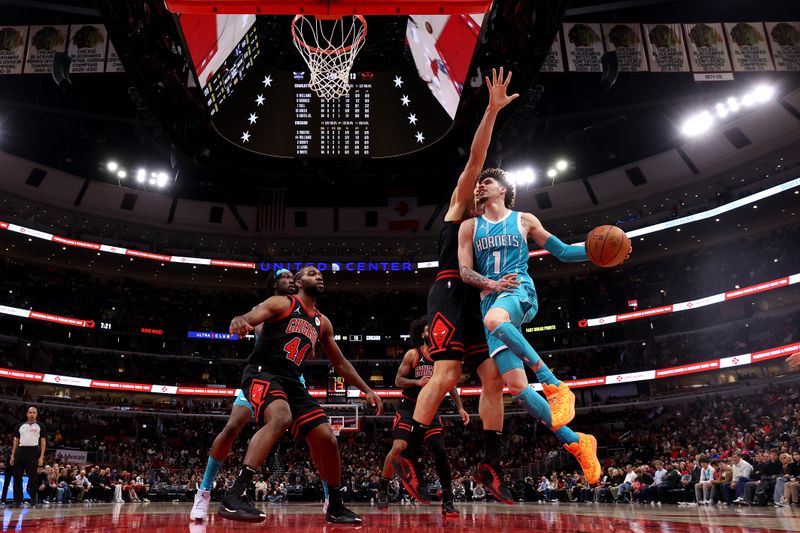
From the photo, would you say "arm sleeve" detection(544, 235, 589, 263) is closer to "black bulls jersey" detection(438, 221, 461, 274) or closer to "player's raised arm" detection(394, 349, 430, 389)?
"black bulls jersey" detection(438, 221, 461, 274)

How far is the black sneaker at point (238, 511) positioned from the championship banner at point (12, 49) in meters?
15.2

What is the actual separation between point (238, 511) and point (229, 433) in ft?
5.70

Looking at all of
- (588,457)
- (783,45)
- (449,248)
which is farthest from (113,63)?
(783,45)

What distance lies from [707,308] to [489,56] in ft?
68.8

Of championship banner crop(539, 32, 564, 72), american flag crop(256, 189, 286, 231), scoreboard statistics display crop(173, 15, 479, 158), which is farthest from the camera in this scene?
american flag crop(256, 189, 286, 231)

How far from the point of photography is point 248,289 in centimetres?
3647

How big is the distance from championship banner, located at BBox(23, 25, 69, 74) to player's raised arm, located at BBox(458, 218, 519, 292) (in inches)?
576

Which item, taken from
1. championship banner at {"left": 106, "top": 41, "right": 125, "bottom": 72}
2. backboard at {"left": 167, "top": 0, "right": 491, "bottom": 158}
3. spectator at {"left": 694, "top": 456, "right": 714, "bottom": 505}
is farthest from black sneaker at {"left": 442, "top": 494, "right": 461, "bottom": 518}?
championship banner at {"left": 106, "top": 41, "right": 125, "bottom": 72}

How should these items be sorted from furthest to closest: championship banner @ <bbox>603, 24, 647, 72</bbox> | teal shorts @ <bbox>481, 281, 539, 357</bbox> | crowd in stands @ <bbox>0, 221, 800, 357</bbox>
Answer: crowd in stands @ <bbox>0, 221, 800, 357</bbox> → championship banner @ <bbox>603, 24, 647, 72</bbox> → teal shorts @ <bbox>481, 281, 539, 357</bbox>

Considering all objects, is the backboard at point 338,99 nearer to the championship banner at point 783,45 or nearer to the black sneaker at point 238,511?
the championship banner at point 783,45

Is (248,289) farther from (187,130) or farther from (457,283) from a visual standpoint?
(457,283)

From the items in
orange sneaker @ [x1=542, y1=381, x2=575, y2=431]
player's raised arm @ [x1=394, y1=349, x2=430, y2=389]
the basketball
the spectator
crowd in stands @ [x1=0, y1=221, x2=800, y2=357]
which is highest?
crowd in stands @ [x1=0, y1=221, x2=800, y2=357]

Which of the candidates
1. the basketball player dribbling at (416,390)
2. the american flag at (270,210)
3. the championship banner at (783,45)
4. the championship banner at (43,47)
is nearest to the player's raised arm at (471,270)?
the basketball player dribbling at (416,390)

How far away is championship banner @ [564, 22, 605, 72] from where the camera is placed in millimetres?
15352
